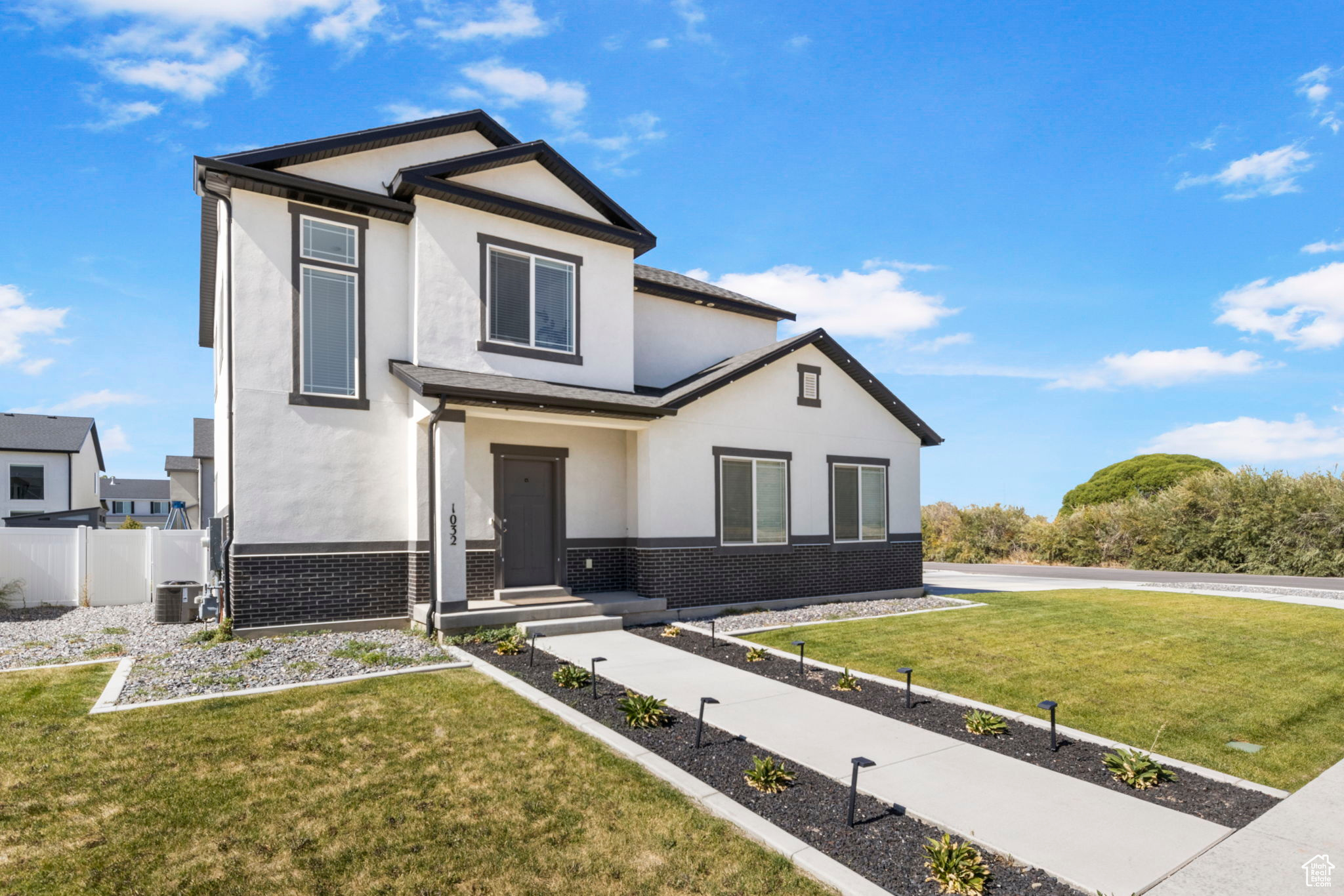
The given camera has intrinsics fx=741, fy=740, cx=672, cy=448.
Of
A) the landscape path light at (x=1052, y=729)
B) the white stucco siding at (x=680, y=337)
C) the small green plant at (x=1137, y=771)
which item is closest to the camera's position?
the small green plant at (x=1137, y=771)

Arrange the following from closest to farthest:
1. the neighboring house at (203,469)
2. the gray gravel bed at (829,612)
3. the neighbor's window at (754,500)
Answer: the gray gravel bed at (829,612) < the neighbor's window at (754,500) < the neighboring house at (203,469)

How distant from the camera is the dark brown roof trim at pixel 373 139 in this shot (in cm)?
1077

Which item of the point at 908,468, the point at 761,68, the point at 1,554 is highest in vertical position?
the point at 761,68

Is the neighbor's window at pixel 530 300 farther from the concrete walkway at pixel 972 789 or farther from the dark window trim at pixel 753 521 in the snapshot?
the concrete walkway at pixel 972 789

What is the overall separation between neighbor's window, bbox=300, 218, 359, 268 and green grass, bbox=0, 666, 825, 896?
6895mm

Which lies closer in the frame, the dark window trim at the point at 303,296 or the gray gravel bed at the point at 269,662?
the gray gravel bed at the point at 269,662

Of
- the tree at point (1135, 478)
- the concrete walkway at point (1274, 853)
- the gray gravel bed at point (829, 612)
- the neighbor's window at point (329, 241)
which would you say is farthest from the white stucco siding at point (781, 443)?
the tree at point (1135, 478)

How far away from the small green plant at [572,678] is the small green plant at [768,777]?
9.70 feet

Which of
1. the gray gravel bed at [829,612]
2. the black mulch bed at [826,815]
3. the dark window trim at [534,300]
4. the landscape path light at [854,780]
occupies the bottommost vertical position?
the gray gravel bed at [829,612]

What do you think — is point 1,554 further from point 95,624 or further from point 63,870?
point 63,870

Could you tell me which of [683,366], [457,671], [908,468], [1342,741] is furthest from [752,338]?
[1342,741]

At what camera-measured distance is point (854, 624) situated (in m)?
12.1

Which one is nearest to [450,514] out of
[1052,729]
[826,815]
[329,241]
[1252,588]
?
[329,241]

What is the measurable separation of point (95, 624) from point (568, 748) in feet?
35.1
